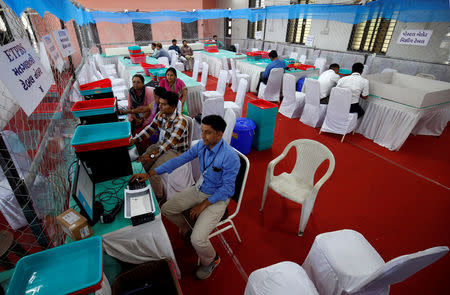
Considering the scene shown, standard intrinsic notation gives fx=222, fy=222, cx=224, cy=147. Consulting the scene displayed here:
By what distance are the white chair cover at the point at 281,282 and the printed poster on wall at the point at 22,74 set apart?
160 cm

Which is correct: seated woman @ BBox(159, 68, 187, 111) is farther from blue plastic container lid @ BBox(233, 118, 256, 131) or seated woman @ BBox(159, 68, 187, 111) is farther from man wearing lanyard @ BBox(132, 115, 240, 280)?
man wearing lanyard @ BBox(132, 115, 240, 280)

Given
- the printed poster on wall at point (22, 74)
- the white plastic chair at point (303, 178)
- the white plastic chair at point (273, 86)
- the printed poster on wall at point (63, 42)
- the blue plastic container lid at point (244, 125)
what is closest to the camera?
the printed poster on wall at point (22, 74)

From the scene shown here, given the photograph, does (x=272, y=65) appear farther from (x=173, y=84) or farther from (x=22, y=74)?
(x=22, y=74)

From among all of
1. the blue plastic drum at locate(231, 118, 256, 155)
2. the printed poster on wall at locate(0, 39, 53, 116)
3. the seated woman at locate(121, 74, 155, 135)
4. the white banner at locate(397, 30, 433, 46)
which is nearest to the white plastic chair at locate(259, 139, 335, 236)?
the blue plastic drum at locate(231, 118, 256, 155)

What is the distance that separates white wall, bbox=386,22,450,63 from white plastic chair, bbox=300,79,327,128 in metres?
3.89

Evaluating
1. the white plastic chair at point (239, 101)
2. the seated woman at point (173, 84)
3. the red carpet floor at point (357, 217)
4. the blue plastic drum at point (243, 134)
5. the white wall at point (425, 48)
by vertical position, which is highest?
the white wall at point (425, 48)

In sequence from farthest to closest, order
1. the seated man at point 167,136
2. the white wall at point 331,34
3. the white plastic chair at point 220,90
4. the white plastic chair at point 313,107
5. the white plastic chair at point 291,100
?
1. the white wall at point 331,34
2. the white plastic chair at point 291,100
3. the white plastic chair at point 220,90
4. the white plastic chair at point 313,107
5. the seated man at point 167,136

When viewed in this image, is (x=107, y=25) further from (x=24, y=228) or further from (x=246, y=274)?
(x=246, y=274)

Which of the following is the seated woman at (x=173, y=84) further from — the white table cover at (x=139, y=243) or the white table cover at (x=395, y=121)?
the white table cover at (x=395, y=121)

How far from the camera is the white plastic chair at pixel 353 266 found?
126 centimetres

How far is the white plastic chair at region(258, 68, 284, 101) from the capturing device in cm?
559

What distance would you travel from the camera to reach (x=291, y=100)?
5.13 m

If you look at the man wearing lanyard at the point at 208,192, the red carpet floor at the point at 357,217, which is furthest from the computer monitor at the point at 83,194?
the red carpet floor at the point at 357,217

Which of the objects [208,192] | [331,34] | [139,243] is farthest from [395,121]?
[331,34]
